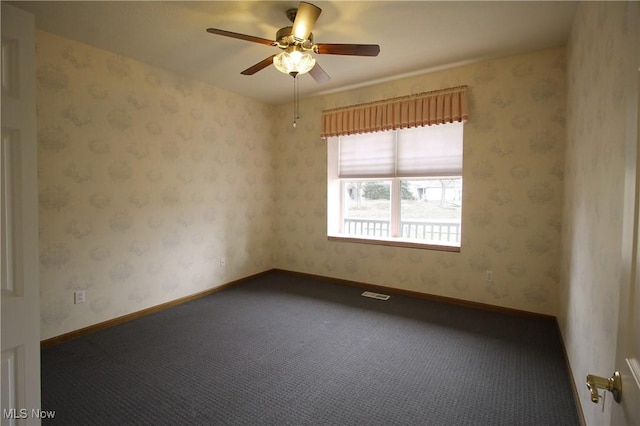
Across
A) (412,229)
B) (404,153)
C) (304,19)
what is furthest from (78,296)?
(404,153)

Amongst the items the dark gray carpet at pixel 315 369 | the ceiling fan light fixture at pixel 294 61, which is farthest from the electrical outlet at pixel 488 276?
the ceiling fan light fixture at pixel 294 61

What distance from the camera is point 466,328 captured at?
2914mm

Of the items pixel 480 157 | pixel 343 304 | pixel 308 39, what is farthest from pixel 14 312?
pixel 480 157

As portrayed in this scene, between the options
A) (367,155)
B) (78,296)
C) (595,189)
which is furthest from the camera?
(367,155)

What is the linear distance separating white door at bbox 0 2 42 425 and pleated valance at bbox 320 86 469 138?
3.21m

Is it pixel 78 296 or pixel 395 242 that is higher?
pixel 395 242

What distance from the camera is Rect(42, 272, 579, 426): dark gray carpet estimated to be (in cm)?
182

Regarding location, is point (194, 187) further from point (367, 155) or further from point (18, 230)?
point (18, 230)

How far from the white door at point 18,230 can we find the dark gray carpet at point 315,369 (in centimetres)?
70

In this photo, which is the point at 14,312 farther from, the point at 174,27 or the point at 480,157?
the point at 480,157

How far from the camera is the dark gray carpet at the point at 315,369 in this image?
1.82 metres

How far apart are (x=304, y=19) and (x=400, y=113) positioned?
6.51 ft

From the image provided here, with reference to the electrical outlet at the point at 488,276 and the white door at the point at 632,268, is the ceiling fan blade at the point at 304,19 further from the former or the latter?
the electrical outlet at the point at 488,276

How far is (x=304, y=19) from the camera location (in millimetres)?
1997
